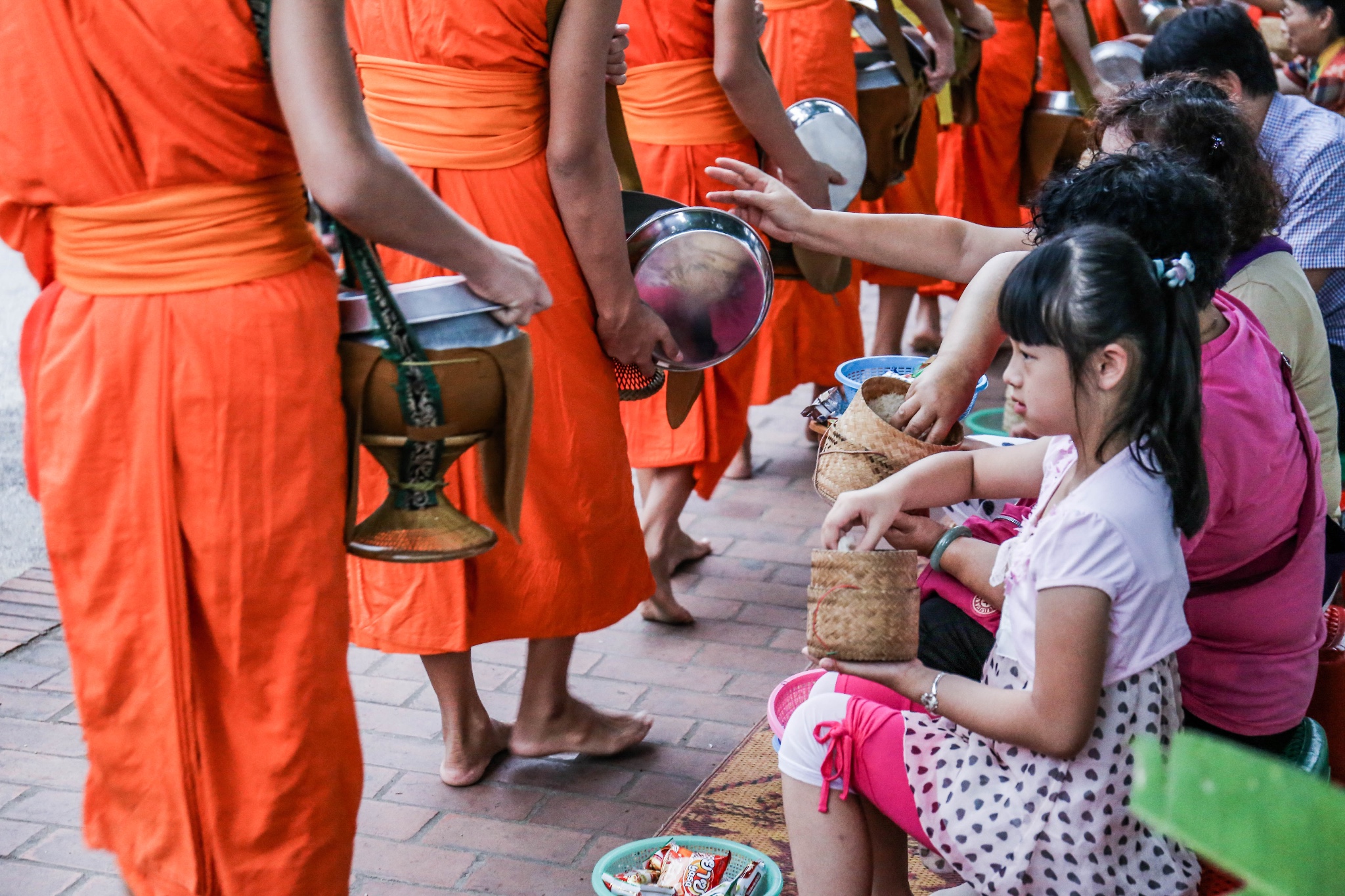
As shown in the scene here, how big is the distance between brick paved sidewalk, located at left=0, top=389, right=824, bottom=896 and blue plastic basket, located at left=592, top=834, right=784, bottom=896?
0.15 m

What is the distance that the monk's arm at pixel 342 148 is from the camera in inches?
59.4

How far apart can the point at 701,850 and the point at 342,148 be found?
1363 millimetres

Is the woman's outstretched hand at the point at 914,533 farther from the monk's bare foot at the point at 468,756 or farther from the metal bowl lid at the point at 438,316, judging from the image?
the monk's bare foot at the point at 468,756

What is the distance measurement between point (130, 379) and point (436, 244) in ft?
1.31

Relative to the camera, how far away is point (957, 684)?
177cm

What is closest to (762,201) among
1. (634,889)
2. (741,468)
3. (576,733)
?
(576,733)

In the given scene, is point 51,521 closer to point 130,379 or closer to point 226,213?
point 130,379

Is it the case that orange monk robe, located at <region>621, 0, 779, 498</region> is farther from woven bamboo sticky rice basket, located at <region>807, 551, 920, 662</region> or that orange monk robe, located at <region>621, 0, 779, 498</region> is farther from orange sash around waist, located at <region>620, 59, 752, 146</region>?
woven bamboo sticky rice basket, located at <region>807, 551, 920, 662</region>

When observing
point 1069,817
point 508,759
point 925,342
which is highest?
point 1069,817

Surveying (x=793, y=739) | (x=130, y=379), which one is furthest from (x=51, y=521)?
(x=793, y=739)

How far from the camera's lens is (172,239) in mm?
1602

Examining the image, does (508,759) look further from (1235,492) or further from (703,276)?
(1235,492)

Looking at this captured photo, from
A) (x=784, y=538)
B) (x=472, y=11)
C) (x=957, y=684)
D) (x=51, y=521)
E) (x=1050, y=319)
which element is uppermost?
(x=472, y=11)

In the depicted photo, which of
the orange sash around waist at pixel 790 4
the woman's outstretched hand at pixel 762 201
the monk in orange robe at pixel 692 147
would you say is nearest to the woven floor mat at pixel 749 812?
the monk in orange robe at pixel 692 147
